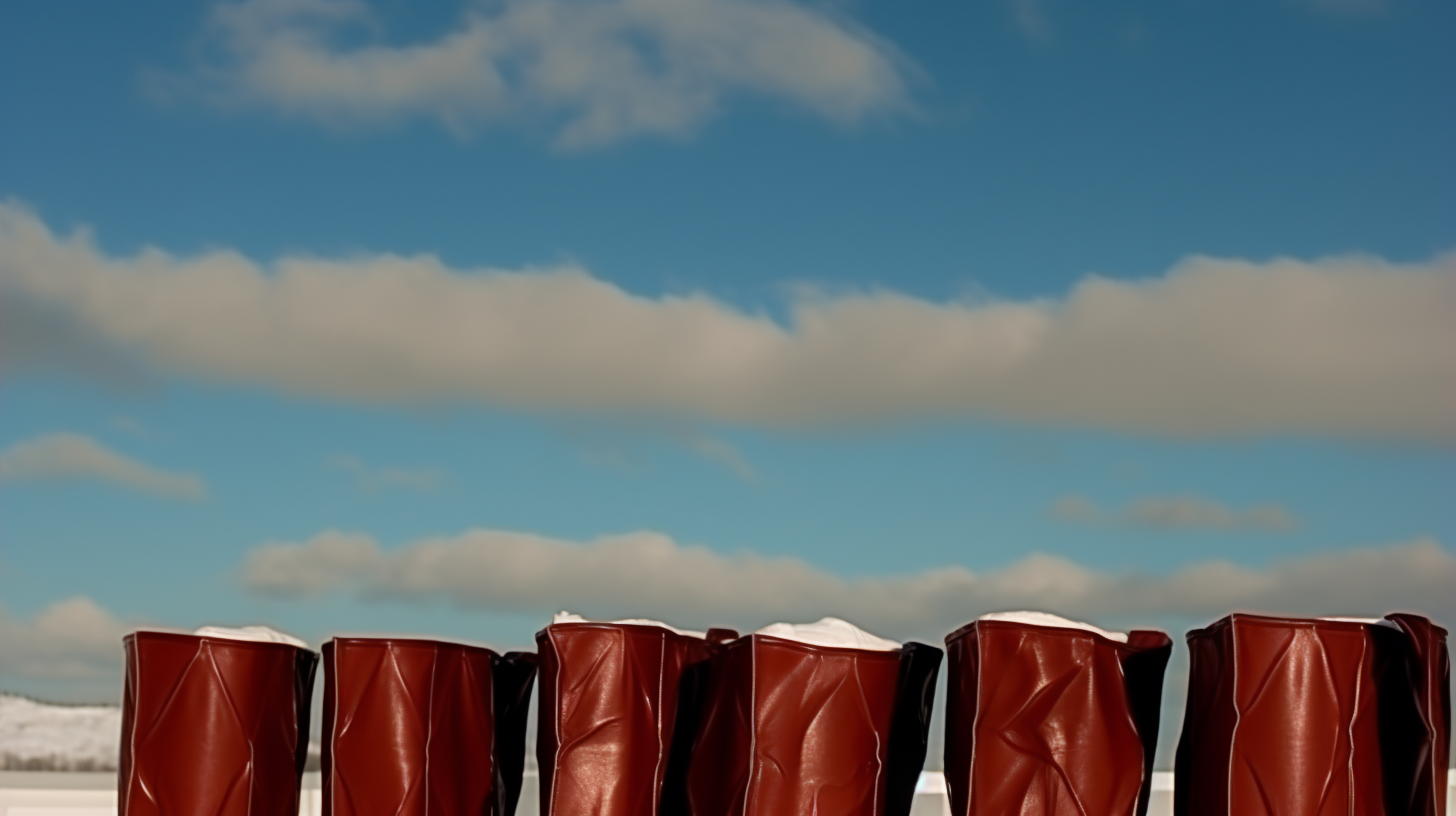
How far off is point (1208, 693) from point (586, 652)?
5.32 feet

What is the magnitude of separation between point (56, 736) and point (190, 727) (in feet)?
12.1

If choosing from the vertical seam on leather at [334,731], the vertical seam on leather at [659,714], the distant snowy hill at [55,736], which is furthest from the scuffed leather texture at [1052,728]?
the distant snowy hill at [55,736]

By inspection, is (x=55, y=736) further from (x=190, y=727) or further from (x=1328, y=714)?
(x=1328, y=714)

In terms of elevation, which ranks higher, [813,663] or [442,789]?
[813,663]

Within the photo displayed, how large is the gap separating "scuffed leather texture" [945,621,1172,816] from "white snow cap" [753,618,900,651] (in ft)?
0.96

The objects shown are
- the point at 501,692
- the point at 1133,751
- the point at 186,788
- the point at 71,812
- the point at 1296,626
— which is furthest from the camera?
the point at 71,812

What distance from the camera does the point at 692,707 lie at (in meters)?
4.61

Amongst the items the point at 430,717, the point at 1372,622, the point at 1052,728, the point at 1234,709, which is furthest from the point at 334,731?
the point at 1372,622

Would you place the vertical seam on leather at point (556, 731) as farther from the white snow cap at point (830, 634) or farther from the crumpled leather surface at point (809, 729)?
the white snow cap at point (830, 634)

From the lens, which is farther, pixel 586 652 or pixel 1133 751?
pixel 586 652

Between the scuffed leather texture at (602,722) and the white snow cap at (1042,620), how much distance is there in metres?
0.95

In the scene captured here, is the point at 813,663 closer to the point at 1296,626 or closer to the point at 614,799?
the point at 614,799

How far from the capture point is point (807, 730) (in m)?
4.11

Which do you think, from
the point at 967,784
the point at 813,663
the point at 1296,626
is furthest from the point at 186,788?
the point at 1296,626
